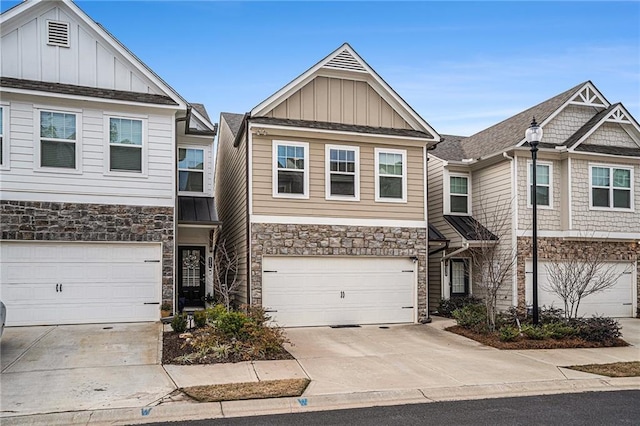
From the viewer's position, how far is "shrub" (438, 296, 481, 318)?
1728 centimetres

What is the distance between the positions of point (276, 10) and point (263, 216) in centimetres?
566

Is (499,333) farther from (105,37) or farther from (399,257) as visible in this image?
(105,37)

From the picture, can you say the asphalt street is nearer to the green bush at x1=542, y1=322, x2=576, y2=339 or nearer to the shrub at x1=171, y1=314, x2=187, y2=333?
the green bush at x1=542, y1=322, x2=576, y2=339

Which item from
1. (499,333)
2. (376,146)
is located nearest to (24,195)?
(376,146)

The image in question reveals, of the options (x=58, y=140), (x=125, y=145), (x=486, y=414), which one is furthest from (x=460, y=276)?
(x=58, y=140)

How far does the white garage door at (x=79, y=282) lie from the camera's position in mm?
12344

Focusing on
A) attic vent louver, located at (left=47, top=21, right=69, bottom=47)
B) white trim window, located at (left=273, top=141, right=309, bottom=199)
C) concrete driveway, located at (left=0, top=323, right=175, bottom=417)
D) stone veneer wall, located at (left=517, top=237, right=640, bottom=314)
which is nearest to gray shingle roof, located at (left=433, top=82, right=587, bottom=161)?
stone veneer wall, located at (left=517, top=237, right=640, bottom=314)

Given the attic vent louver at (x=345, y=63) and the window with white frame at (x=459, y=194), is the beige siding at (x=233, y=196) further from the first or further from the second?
the window with white frame at (x=459, y=194)

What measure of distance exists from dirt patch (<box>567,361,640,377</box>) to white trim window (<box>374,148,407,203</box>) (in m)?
6.90

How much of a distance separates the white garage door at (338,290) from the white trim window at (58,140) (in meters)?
5.58

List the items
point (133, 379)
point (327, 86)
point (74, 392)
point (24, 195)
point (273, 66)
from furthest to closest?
point (273, 66), point (327, 86), point (24, 195), point (133, 379), point (74, 392)

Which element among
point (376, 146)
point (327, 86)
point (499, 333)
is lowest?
point (499, 333)

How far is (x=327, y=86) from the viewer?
49.9 feet

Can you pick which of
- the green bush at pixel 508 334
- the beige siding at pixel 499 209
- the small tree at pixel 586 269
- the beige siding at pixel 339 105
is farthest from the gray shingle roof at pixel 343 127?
the green bush at pixel 508 334
